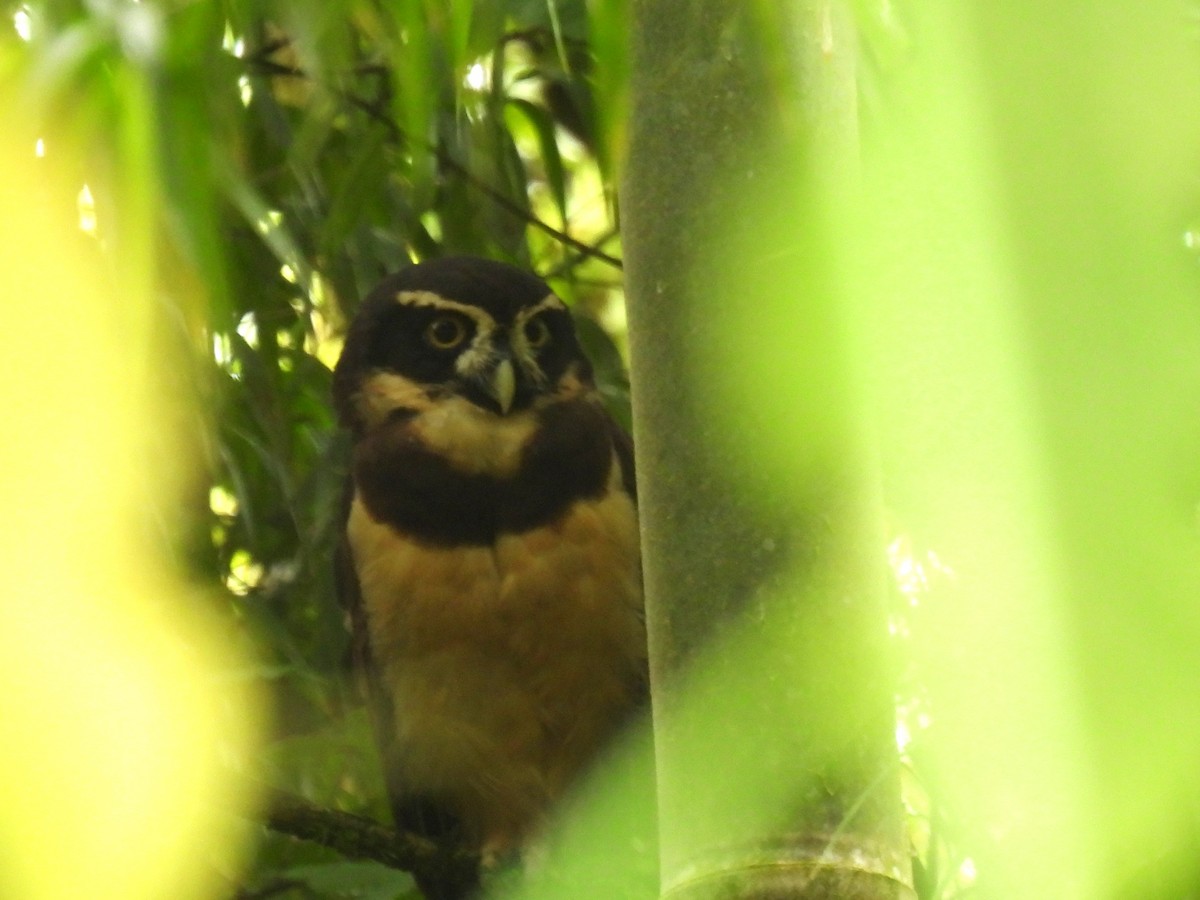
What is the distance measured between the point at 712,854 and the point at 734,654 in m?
0.12

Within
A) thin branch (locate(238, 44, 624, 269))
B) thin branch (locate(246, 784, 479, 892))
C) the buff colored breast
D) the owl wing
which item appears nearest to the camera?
thin branch (locate(246, 784, 479, 892))

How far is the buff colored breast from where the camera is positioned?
2207 millimetres

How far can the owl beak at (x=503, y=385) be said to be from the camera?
229 cm

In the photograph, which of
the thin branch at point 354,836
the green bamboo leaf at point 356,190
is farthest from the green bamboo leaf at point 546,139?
the thin branch at point 354,836

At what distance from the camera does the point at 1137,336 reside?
0.75m

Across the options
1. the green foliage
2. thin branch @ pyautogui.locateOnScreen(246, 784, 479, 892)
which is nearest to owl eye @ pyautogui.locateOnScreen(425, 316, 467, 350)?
the green foliage

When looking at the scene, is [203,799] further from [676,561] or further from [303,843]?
[676,561]

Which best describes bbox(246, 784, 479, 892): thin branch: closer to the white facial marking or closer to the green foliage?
the green foliage

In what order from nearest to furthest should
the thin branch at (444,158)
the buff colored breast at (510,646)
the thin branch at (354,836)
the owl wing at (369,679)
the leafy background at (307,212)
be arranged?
the leafy background at (307,212) < the thin branch at (354,836) < the thin branch at (444,158) < the buff colored breast at (510,646) < the owl wing at (369,679)

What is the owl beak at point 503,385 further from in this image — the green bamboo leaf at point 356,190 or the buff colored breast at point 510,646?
the green bamboo leaf at point 356,190

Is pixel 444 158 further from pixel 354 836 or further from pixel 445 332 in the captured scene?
pixel 354 836

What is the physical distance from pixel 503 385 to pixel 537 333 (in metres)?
0.09

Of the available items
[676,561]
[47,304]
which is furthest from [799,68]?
[47,304]

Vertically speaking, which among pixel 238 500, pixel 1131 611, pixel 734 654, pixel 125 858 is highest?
pixel 1131 611
